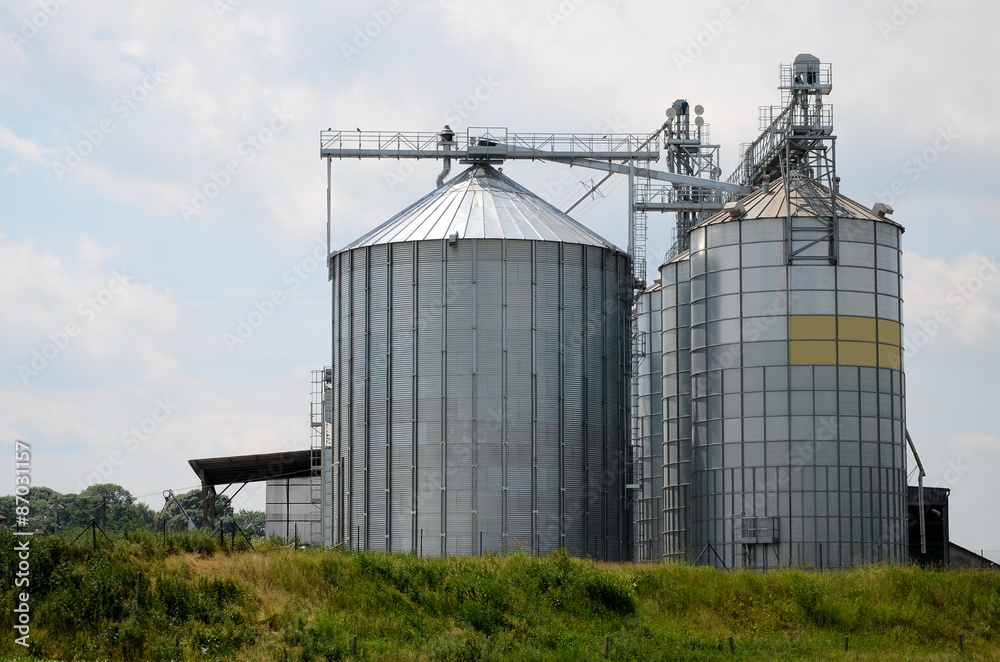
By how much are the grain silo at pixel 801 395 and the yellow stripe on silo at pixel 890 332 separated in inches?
1.8

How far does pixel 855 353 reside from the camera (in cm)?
5719

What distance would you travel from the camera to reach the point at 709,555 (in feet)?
192

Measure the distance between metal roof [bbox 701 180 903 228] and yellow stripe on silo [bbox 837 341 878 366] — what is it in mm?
5938

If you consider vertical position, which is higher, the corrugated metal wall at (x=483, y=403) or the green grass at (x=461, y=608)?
the corrugated metal wall at (x=483, y=403)

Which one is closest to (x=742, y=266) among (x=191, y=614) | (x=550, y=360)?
(x=550, y=360)

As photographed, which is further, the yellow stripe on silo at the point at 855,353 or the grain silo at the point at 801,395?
the yellow stripe on silo at the point at 855,353

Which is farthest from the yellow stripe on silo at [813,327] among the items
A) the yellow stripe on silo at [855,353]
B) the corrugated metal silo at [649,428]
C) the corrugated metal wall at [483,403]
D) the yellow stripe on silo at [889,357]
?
the corrugated metal silo at [649,428]

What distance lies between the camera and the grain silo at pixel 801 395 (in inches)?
2216

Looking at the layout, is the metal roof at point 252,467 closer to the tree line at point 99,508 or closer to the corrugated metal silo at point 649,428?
the corrugated metal silo at point 649,428

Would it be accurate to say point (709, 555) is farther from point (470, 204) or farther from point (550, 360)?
point (470, 204)

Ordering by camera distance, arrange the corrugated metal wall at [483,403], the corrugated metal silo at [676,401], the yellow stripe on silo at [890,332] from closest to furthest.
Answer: the corrugated metal wall at [483,403], the yellow stripe on silo at [890,332], the corrugated metal silo at [676,401]

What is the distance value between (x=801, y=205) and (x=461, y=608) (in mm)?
26345

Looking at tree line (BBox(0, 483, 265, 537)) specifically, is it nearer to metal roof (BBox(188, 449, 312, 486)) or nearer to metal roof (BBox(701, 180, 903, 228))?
metal roof (BBox(188, 449, 312, 486))

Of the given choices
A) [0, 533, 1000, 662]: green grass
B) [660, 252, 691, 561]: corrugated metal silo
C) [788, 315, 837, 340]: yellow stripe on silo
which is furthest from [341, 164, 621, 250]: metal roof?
[0, 533, 1000, 662]: green grass
